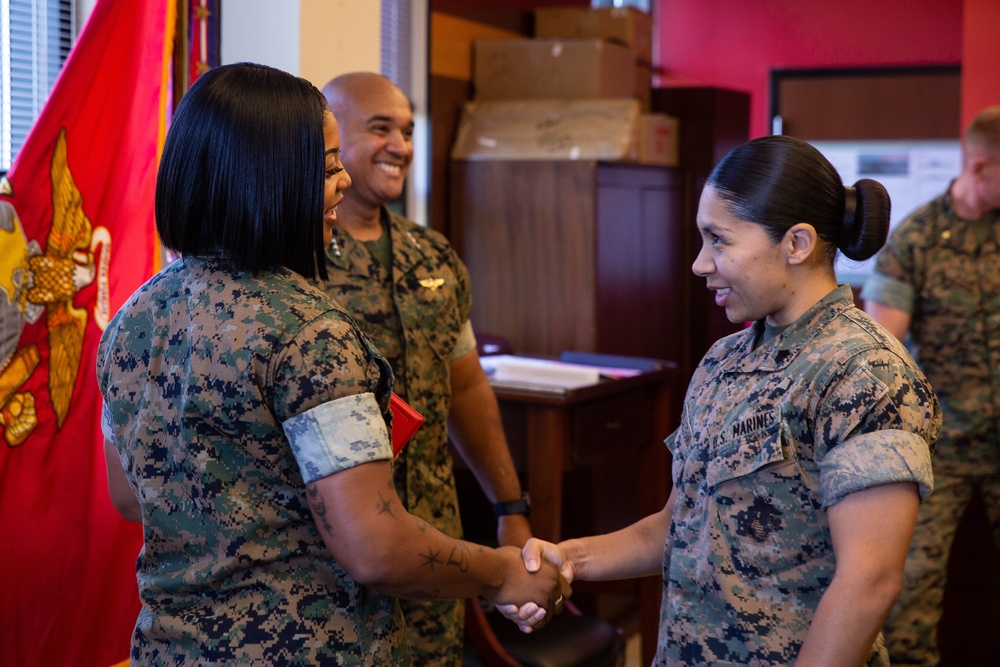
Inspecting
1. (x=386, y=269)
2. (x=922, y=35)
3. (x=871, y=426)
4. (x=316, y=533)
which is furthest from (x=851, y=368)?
(x=922, y=35)

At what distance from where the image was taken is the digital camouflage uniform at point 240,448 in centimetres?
120

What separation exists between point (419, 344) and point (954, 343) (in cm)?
165

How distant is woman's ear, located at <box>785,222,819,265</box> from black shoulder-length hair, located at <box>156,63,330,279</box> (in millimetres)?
600

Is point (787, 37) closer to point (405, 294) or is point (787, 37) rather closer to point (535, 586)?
point (405, 294)

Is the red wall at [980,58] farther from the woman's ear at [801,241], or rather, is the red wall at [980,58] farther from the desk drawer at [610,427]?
the woman's ear at [801,241]

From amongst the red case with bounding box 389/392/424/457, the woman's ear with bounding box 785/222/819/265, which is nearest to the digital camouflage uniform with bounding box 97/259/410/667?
the red case with bounding box 389/392/424/457

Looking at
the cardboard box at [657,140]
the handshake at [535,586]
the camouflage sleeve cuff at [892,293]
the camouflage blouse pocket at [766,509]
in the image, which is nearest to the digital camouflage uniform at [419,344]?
the handshake at [535,586]

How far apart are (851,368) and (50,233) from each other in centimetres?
135

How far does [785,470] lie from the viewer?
1.36 meters

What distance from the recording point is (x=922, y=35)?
595 centimetres

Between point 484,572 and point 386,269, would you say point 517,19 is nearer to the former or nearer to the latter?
point 386,269

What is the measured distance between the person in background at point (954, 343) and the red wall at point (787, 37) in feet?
10.5

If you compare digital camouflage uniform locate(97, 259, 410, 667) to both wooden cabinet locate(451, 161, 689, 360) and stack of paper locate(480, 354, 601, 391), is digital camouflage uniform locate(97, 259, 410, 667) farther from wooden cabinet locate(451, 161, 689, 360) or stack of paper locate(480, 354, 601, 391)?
wooden cabinet locate(451, 161, 689, 360)

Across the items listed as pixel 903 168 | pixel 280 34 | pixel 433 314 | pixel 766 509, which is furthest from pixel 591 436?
pixel 903 168
